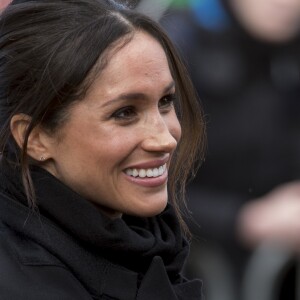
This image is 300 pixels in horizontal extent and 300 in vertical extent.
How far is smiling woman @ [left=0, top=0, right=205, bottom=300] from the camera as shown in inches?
74.2

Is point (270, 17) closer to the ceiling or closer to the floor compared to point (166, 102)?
closer to the floor

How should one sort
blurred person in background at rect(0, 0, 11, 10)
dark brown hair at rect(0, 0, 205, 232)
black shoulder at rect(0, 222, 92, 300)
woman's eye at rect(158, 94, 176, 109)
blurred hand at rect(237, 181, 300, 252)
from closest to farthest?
black shoulder at rect(0, 222, 92, 300) < dark brown hair at rect(0, 0, 205, 232) < woman's eye at rect(158, 94, 176, 109) < blurred person in background at rect(0, 0, 11, 10) < blurred hand at rect(237, 181, 300, 252)

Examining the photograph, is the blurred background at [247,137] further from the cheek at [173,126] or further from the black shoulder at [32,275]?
the black shoulder at [32,275]

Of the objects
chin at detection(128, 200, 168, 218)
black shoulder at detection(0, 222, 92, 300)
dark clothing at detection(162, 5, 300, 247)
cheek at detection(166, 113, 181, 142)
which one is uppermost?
cheek at detection(166, 113, 181, 142)

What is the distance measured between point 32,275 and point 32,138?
30 cm

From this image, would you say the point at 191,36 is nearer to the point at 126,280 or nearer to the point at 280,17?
the point at 280,17

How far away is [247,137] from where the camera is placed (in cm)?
364

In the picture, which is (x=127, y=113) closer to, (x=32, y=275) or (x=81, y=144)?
(x=81, y=144)

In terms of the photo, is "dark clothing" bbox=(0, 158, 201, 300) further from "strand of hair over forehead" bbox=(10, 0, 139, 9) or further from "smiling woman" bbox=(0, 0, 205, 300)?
"strand of hair over forehead" bbox=(10, 0, 139, 9)

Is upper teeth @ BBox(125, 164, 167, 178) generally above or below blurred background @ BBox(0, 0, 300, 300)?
above

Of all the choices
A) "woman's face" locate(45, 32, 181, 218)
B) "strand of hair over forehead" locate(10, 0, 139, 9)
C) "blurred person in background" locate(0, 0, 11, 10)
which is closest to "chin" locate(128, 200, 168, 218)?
"woman's face" locate(45, 32, 181, 218)

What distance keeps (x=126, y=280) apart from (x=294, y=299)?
199cm

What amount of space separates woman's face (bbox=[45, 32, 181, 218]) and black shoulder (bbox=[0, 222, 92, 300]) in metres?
0.18

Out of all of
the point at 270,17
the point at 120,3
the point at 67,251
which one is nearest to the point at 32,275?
the point at 67,251
